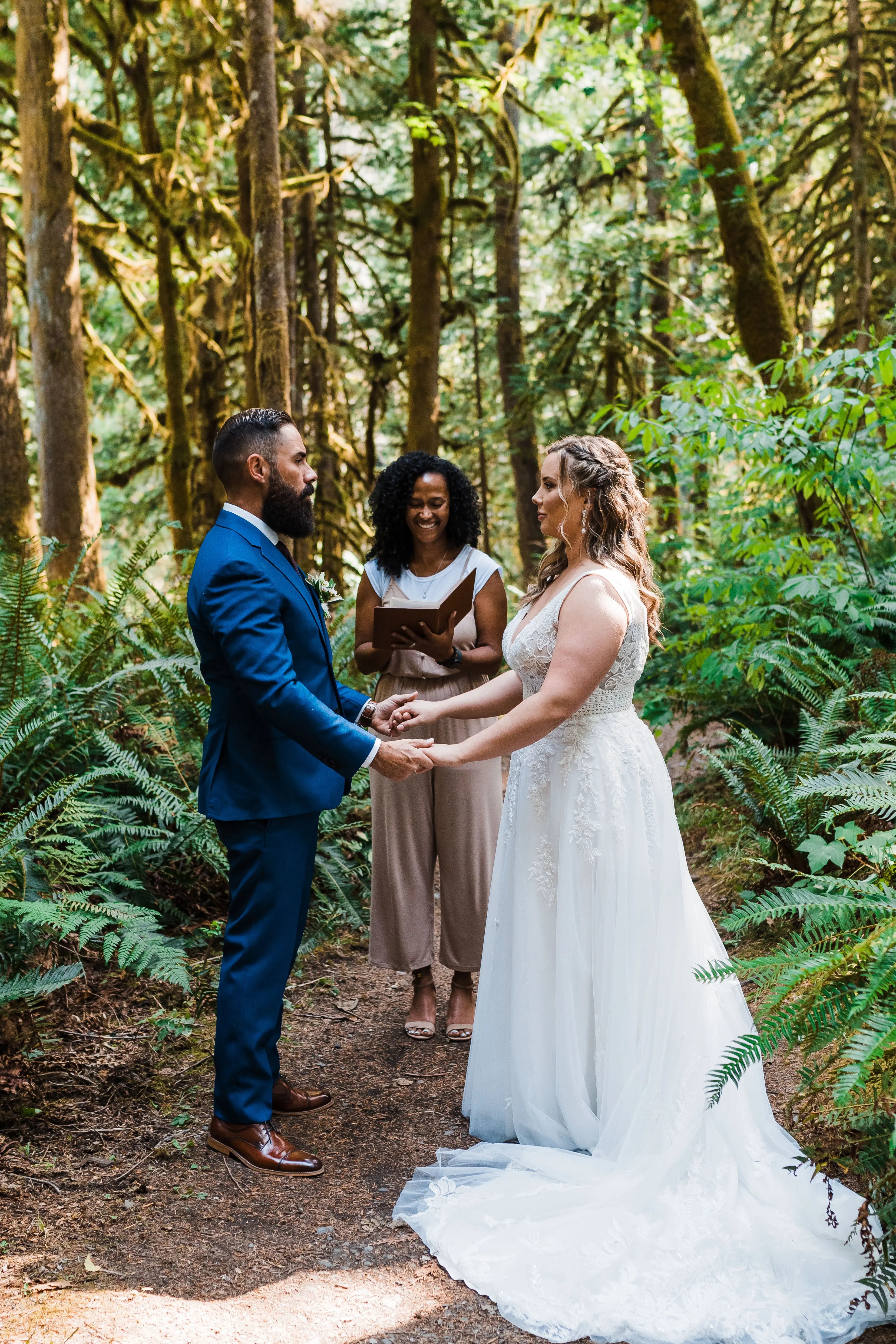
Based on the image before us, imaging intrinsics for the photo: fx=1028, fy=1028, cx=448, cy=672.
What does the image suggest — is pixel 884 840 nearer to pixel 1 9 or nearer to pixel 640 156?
pixel 640 156

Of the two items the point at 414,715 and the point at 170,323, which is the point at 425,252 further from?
the point at 414,715

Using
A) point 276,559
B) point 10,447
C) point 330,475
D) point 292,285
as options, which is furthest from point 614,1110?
point 292,285

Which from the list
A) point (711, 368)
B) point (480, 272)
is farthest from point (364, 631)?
point (480, 272)

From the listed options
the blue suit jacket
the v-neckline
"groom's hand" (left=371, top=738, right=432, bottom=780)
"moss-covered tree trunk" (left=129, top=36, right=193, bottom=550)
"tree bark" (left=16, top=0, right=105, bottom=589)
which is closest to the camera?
the blue suit jacket

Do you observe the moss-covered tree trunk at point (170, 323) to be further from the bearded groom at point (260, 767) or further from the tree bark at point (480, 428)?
the bearded groom at point (260, 767)

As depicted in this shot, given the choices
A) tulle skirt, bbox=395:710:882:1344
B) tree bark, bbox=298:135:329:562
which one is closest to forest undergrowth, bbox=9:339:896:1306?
tulle skirt, bbox=395:710:882:1344

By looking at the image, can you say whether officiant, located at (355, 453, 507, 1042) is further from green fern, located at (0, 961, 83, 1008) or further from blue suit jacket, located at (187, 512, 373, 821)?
green fern, located at (0, 961, 83, 1008)

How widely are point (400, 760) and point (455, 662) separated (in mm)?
995

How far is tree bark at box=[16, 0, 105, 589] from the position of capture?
838 centimetres

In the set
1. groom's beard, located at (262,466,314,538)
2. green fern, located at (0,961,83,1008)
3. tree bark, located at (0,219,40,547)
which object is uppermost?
tree bark, located at (0,219,40,547)

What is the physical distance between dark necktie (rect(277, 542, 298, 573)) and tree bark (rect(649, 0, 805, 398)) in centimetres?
584

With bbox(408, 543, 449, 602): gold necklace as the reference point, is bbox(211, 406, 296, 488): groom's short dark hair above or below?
above

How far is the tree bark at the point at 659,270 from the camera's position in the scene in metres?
9.28

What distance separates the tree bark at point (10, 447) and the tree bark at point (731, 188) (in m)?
5.56
